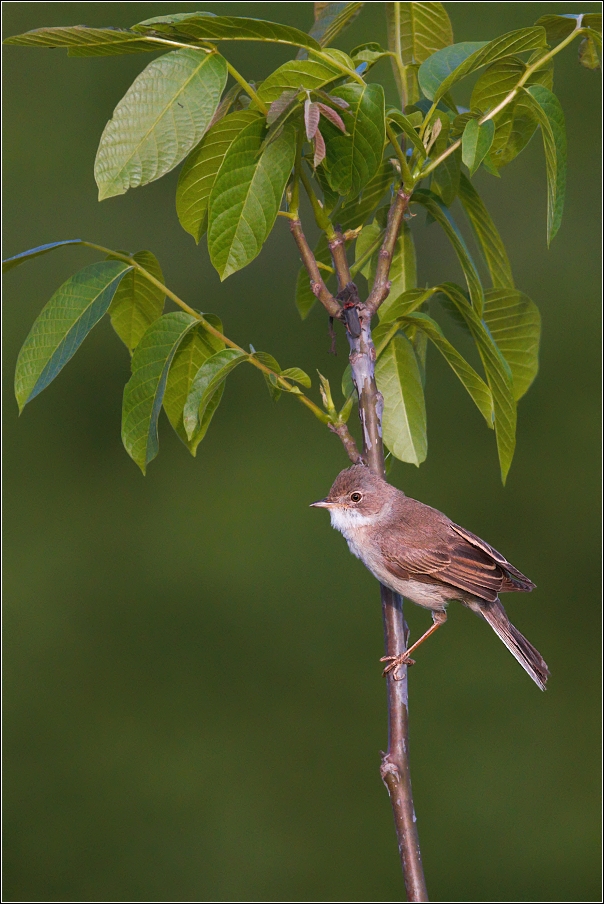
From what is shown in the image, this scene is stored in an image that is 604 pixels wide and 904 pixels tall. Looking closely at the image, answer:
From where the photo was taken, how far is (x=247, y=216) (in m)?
1.58

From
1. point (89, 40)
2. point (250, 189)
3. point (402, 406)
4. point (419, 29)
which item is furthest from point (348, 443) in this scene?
point (419, 29)

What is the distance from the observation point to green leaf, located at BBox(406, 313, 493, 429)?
6.00ft

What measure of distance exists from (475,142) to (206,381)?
0.65 meters

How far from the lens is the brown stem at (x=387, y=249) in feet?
Answer: 5.71

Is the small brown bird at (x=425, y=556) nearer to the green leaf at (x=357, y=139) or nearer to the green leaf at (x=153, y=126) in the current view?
the green leaf at (x=357, y=139)

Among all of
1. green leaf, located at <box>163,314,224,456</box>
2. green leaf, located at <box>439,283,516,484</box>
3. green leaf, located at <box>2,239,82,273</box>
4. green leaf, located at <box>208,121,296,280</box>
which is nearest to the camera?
green leaf, located at <box>208,121,296,280</box>

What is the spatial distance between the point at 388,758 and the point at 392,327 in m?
0.89

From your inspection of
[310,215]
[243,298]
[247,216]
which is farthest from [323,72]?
[243,298]

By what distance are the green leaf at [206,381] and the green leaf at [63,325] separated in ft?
0.78

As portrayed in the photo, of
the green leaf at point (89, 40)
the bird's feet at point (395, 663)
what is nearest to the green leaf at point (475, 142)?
the green leaf at point (89, 40)

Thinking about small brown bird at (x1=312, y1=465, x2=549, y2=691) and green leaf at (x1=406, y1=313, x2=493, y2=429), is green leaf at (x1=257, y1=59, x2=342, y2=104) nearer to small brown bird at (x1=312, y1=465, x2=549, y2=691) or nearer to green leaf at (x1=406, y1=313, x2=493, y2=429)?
green leaf at (x1=406, y1=313, x2=493, y2=429)

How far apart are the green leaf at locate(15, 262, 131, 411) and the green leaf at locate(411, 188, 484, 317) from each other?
0.65 metres

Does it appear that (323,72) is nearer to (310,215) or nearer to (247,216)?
(247,216)

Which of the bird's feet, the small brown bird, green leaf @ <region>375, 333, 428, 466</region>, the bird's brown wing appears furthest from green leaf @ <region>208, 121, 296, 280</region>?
the bird's brown wing
